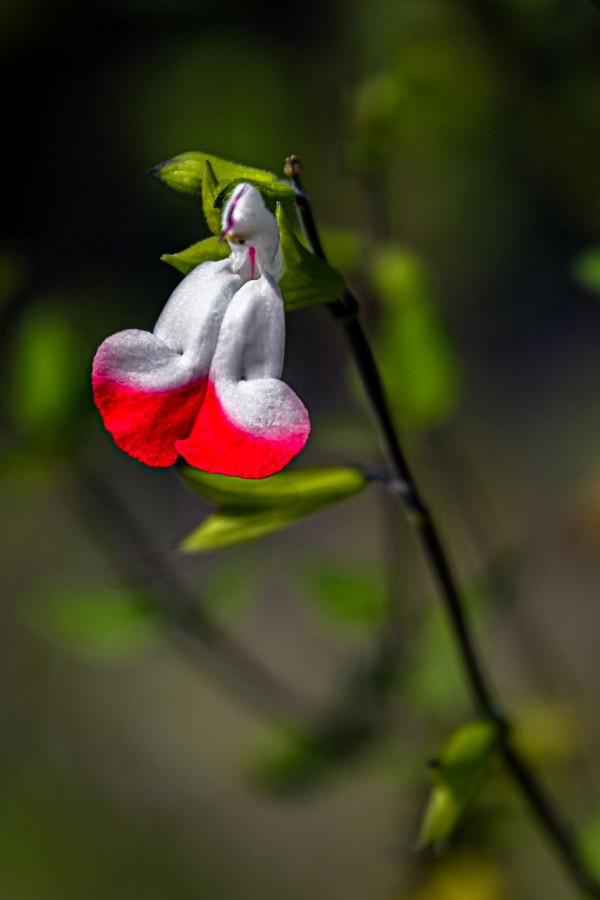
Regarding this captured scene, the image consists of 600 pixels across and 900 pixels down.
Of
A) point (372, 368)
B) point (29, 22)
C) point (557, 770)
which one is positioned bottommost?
point (557, 770)

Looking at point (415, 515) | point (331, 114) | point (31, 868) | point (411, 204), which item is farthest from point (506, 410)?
point (415, 515)

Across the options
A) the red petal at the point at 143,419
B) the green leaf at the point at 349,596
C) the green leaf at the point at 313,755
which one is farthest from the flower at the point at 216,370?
the green leaf at the point at 313,755

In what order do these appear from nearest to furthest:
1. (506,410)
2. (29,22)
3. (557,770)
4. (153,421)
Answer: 1. (153,421)
2. (557,770)
3. (506,410)
4. (29,22)

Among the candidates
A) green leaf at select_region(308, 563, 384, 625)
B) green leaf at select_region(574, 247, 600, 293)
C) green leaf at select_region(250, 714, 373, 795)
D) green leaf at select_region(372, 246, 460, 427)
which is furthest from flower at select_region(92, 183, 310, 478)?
green leaf at select_region(250, 714, 373, 795)

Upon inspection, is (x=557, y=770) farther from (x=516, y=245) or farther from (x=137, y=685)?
(x=516, y=245)

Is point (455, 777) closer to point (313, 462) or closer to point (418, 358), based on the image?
point (418, 358)

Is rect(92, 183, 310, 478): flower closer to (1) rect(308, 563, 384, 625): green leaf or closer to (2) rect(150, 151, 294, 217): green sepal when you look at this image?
(2) rect(150, 151, 294, 217): green sepal
